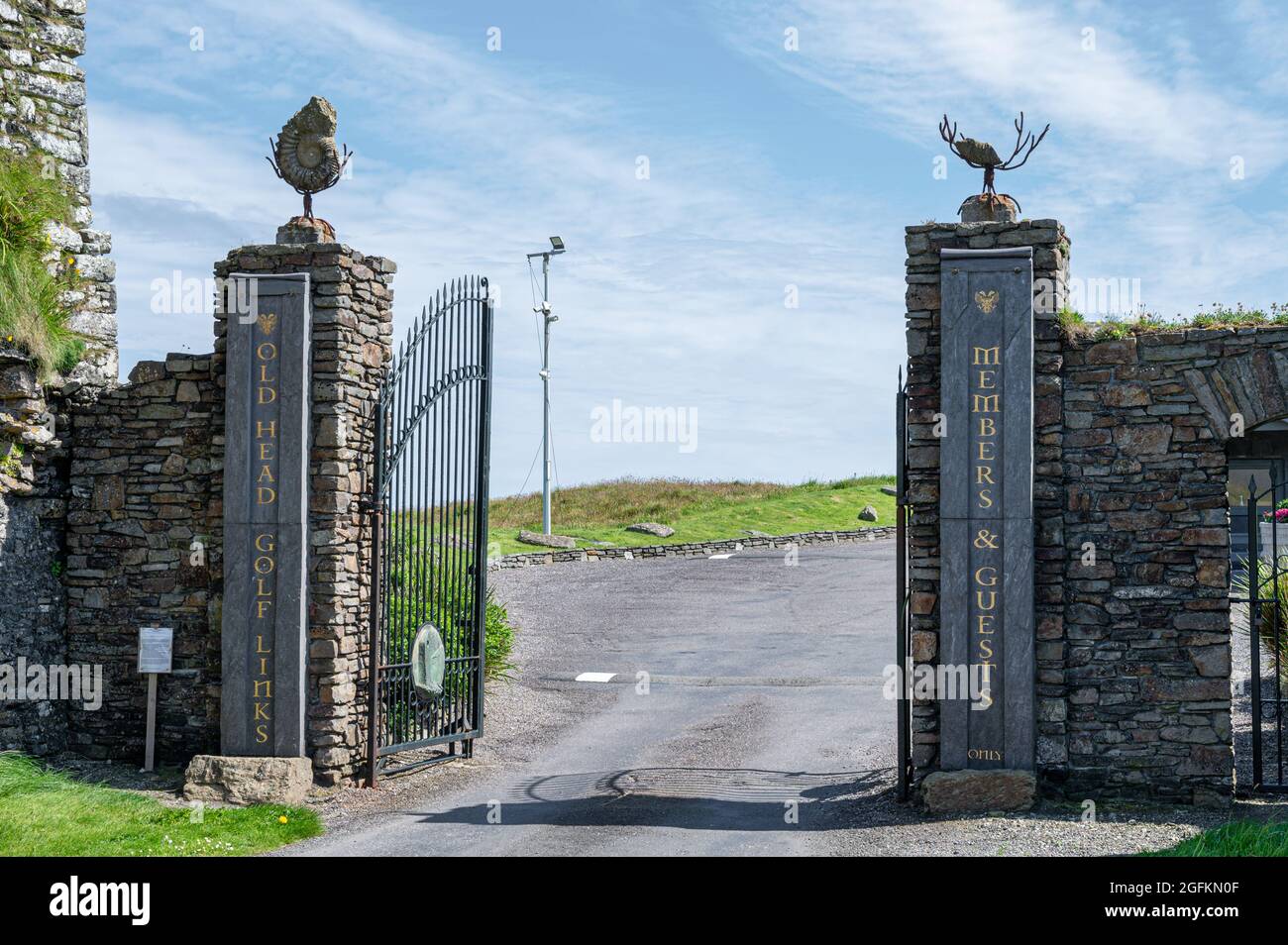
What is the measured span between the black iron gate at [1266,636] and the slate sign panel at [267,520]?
314 inches

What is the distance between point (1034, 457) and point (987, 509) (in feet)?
1.95

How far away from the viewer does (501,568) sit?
27.5 meters

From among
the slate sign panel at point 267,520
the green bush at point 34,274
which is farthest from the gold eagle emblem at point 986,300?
the green bush at point 34,274

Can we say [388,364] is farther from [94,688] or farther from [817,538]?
[817,538]

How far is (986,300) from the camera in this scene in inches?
416

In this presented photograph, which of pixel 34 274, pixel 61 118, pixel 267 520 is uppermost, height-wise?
pixel 61 118

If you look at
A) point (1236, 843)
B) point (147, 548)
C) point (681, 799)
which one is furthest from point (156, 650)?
point (1236, 843)

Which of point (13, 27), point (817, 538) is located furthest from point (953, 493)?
point (817, 538)

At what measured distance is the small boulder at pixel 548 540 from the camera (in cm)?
2994

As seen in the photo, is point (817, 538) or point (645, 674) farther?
point (817, 538)

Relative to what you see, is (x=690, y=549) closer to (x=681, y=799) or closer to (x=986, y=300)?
(x=681, y=799)

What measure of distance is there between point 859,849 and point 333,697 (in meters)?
4.84

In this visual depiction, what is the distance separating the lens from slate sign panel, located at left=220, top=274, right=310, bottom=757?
11.4 metres

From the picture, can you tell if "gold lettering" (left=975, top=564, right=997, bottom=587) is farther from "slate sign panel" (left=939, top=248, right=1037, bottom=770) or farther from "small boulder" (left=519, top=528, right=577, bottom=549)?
"small boulder" (left=519, top=528, right=577, bottom=549)
